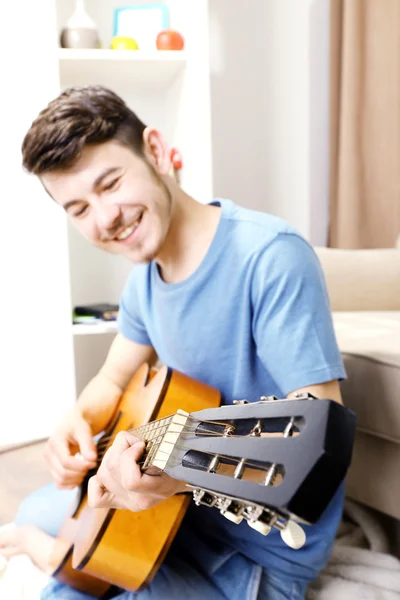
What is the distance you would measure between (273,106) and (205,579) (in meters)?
1.81

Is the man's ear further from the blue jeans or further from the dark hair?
the blue jeans

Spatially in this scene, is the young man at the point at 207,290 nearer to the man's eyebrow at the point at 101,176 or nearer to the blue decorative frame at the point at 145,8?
the man's eyebrow at the point at 101,176

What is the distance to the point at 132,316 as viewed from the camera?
1060 mm

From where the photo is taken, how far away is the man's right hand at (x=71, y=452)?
0.92 metres

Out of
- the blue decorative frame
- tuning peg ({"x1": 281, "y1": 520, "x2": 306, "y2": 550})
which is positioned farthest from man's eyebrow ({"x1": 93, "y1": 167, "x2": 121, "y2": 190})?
the blue decorative frame

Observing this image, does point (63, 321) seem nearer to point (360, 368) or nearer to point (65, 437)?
point (65, 437)

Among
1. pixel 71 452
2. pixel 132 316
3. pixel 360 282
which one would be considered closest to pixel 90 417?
pixel 71 452

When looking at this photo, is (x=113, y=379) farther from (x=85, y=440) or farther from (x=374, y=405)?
(x=374, y=405)

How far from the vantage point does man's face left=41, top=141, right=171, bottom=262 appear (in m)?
0.80

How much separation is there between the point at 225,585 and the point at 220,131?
1.71 m

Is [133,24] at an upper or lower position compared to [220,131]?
upper

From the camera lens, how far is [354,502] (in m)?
1.15

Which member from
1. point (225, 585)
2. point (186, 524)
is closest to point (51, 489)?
point (186, 524)

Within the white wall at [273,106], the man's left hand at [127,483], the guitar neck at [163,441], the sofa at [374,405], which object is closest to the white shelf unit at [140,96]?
the white wall at [273,106]
